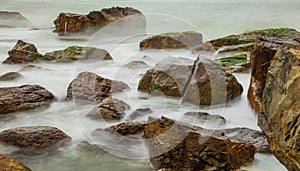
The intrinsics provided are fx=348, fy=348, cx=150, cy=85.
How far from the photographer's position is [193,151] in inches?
124

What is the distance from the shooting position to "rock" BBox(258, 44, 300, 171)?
2.37 m

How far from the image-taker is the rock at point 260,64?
421cm

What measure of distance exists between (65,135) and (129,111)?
1.16 metres

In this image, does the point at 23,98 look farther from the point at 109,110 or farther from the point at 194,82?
the point at 194,82

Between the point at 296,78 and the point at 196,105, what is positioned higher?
the point at 296,78

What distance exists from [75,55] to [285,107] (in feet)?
24.1

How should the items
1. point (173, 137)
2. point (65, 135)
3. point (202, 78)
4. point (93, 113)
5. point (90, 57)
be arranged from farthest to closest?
1. point (90, 57)
2. point (202, 78)
3. point (93, 113)
4. point (65, 135)
5. point (173, 137)

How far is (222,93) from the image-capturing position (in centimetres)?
540

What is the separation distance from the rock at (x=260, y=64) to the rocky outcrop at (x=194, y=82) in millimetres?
443

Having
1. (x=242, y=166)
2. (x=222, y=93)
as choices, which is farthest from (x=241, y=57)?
(x=242, y=166)

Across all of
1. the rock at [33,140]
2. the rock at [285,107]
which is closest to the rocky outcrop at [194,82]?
the rock at [33,140]

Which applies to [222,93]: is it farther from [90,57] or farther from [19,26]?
[19,26]

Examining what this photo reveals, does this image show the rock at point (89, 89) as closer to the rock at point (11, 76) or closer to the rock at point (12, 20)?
the rock at point (11, 76)

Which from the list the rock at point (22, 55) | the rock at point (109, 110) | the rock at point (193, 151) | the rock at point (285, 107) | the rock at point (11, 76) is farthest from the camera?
the rock at point (22, 55)
